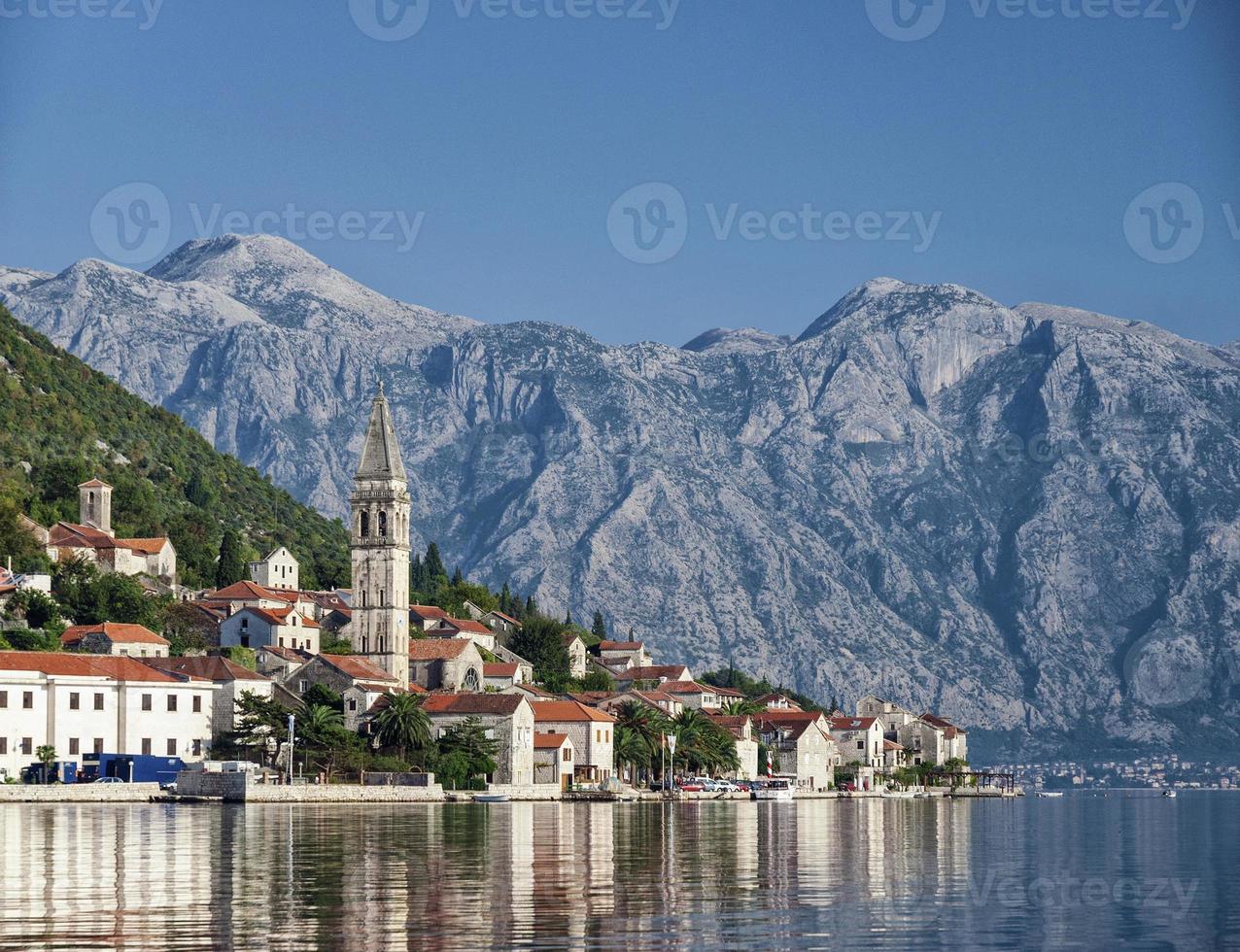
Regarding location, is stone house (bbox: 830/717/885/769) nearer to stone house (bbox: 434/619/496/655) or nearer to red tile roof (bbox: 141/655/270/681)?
stone house (bbox: 434/619/496/655)

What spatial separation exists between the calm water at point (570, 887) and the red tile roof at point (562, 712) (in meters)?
54.9

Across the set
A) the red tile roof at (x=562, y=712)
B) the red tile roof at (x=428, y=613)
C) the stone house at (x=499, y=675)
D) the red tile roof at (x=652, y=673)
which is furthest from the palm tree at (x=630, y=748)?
the red tile roof at (x=652, y=673)

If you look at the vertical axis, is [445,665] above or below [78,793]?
above

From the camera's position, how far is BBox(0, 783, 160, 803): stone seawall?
8931 cm

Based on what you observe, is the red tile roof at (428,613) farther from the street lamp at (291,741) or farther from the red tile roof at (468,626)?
the street lamp at (291,741)

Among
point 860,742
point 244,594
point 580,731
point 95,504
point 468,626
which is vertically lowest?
point 860,742

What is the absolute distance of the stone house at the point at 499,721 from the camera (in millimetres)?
→ 119938

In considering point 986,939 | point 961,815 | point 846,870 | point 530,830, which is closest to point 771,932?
point 986,939

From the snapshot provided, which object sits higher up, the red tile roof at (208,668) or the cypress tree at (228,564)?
the cypress tree at (228,564)

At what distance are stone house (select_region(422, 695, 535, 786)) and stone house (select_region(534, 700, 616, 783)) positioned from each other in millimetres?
7967

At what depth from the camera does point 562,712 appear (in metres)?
132

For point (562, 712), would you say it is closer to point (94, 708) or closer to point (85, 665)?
point (94, 708)

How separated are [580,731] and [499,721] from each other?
464 inches

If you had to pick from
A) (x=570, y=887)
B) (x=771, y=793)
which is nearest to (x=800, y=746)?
(x=771, y=793)
